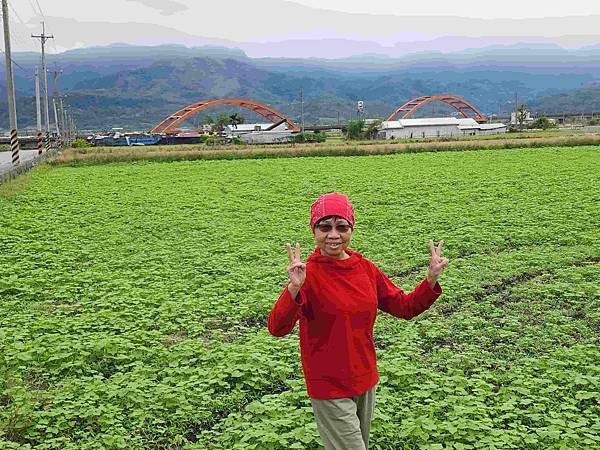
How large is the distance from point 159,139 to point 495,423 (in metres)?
88.1

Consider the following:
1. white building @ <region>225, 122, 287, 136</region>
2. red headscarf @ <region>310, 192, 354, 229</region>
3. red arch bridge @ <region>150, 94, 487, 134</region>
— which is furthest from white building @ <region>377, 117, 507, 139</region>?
red headscarf @ <region>310, 192, 354, 229</region>


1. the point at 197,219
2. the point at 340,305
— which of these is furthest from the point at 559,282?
the point at 197,219

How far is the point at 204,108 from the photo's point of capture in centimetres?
10794

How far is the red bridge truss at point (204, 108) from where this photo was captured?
105 meters

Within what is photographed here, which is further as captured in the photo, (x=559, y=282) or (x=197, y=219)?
(x=197, y=219)

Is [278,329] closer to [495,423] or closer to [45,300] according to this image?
[495,423]

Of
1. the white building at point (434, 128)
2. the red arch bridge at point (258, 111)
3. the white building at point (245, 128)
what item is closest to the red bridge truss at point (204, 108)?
the red arch bridge at point (258, 111)

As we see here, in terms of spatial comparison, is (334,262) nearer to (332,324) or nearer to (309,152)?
(332,324)

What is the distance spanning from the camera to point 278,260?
520 inches

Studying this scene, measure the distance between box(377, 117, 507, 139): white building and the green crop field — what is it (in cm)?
8697

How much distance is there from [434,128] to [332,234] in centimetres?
11377

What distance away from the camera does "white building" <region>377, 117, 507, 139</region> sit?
106375 millimetres

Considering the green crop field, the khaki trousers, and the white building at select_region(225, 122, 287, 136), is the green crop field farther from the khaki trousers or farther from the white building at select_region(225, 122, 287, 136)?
the white building at select_region(225, 122, 287, 136)

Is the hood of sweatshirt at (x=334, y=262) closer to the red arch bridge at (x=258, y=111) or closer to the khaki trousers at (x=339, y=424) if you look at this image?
the khaki trousers at (x=339, y=424)
